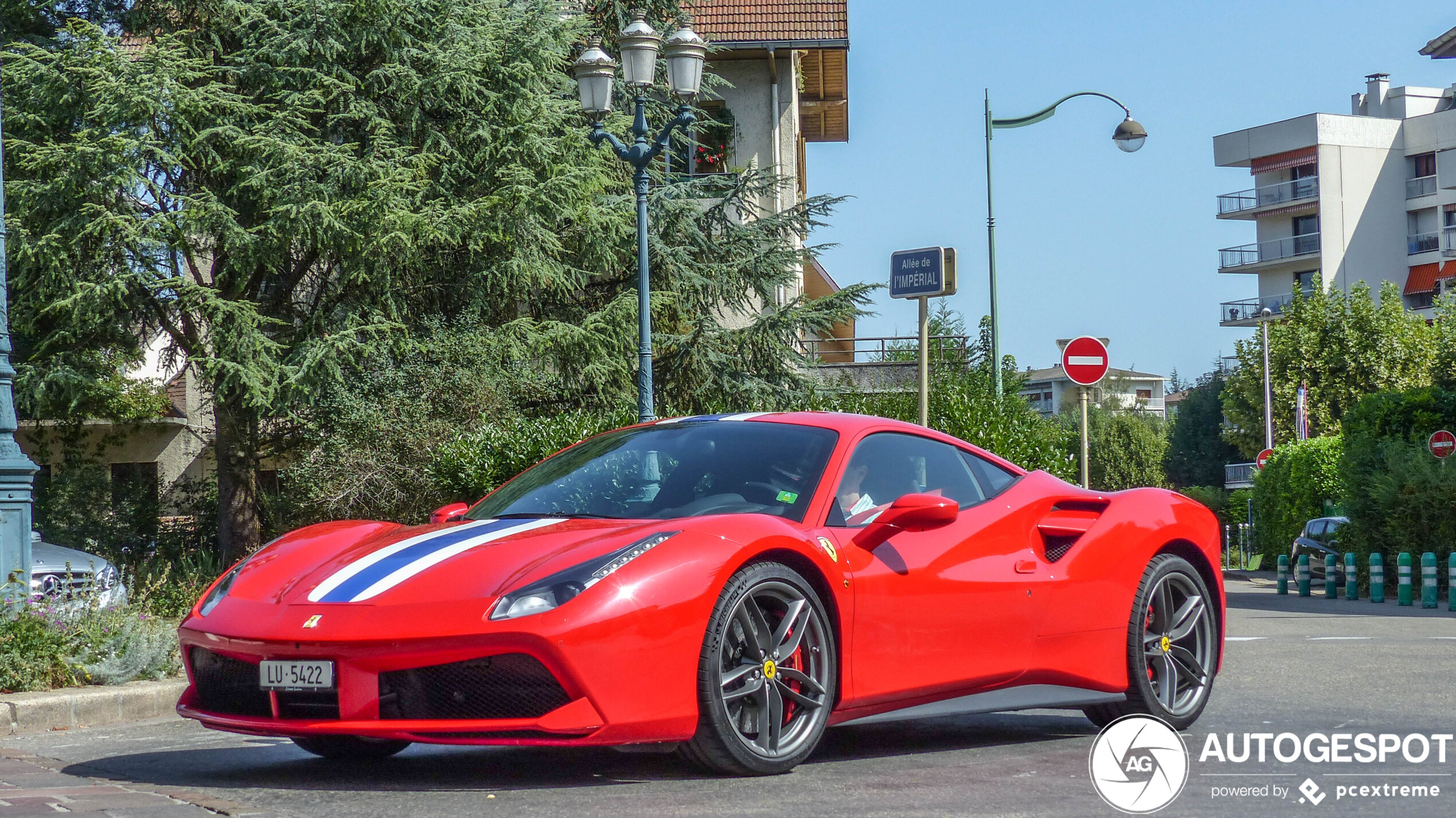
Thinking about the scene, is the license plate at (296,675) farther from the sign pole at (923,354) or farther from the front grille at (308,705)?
the sign pole at (923,354)

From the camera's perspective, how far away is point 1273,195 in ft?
259

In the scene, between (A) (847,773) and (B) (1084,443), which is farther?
(B) (1084,443)

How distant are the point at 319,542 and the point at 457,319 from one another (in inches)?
555

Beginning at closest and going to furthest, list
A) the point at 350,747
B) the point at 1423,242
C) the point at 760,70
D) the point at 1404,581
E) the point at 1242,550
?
the point at 350,747, the point at 1404,581, the point at 760,70, the point at 1242,550, the point at 1423,242

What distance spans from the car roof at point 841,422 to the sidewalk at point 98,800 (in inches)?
90.5

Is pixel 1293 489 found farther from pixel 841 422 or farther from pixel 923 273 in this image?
pixel 841 422

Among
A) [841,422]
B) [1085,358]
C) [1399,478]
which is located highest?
[1085,358]

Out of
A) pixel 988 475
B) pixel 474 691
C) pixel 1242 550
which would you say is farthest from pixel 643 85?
pixel 1242 550

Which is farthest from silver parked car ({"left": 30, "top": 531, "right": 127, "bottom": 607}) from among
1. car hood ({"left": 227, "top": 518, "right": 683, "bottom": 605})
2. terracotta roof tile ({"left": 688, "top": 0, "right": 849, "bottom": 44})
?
terracotta roof tile ({"left": 688, "top": 0, "right": 849, "bottom": 44})

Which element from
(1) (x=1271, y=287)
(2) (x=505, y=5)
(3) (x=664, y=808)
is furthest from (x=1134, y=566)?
(1) (x=1271, y=287)

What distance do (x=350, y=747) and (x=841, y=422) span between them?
2200mm

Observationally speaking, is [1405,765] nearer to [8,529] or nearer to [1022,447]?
[8,529]

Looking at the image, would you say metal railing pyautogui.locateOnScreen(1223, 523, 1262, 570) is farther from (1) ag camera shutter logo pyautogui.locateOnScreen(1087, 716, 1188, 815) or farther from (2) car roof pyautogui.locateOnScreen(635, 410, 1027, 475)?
(2) car roof pyautogui.locateOnScreen(635, 410, 1027, 475)

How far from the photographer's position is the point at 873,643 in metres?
5.12
